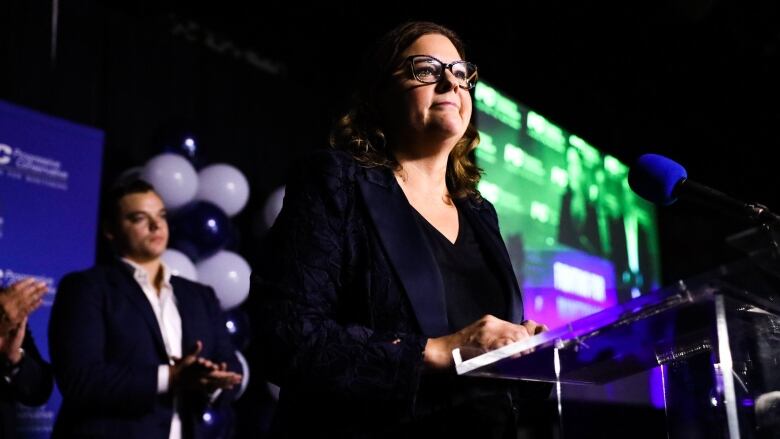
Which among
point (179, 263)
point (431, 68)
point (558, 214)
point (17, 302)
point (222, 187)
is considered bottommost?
point (17, 302)

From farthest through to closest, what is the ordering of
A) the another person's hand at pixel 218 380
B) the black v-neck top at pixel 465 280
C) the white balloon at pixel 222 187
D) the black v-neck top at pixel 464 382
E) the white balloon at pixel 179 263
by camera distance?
the white balloon at pixel 222 187 < the white balloon at pixel 179 263 < the another person's hand at pixel 218 380 < the black v-neck top at pixel 465 280 < the black v-neck top at pixel 464 382

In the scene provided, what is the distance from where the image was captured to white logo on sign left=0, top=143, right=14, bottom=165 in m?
3.84

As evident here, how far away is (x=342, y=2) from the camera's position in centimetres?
555

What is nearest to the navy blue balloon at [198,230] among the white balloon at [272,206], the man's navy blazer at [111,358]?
A: the white balloon at [272,206]

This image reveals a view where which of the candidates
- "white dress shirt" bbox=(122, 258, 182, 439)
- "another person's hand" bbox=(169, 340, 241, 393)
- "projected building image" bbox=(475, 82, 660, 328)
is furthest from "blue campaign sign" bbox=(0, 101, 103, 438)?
"projected building image" bbox=(475, 82, 660, 328)

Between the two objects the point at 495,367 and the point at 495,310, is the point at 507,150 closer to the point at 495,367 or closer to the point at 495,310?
the point at 495,310

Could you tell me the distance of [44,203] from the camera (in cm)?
397

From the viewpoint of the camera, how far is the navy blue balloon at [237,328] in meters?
4.43

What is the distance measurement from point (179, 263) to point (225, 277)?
0.38 m

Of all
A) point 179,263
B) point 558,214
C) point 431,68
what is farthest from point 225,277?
point 431,68

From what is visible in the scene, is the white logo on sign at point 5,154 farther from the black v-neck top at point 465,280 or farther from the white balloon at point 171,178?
the black v-neck top at point 465,280

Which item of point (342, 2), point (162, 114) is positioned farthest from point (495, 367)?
point (342, 2)

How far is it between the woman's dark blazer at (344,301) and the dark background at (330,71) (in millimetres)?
3366

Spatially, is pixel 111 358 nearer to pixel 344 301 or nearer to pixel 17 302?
pixel 17 302
